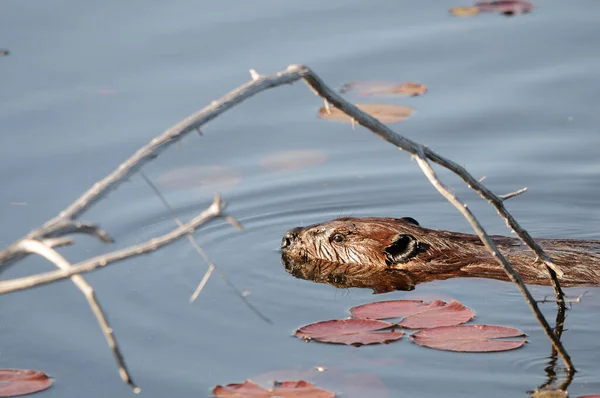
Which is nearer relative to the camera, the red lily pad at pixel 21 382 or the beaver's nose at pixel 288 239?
the red lily pad at pixel 21 382

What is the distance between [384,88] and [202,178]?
1799 mm

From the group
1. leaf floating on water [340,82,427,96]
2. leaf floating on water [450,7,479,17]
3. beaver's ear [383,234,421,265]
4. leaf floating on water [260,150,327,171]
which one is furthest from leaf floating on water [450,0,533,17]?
beaver's ear [383,234,421,265]

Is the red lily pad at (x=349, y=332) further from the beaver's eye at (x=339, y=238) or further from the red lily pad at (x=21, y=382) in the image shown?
the beaver's eye at (x=339, y=238)

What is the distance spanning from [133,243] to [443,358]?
2557 mm

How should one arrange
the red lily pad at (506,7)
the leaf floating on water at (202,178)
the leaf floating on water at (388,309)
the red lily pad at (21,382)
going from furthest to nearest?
the red lily pad at (506,7)
the leaf floating on water at (202,178)
the leaf floating on water at (388,309)
the red lily pad at (21,382)

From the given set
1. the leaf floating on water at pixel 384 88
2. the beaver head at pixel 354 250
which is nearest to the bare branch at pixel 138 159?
the beaver head at pixel 354 250

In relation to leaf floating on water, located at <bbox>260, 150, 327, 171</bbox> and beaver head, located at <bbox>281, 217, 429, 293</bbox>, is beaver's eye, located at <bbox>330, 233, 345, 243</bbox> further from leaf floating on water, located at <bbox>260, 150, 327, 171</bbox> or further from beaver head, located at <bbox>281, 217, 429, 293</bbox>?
leaf floating on water, located at <bbox>260, 150, 327, 171</bbox>

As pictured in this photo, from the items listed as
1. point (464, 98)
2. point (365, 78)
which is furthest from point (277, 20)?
point (464, 98)

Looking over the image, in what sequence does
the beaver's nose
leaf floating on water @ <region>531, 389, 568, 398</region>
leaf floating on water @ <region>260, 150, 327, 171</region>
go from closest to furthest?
1. leaf floating on water @ <region>531, 389, 568, 398</region>
2. the beaver's nose
3. leaf floating on water @ <region>260, 150, 327, 171</region>

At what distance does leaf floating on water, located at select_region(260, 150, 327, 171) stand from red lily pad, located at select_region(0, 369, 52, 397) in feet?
10.5

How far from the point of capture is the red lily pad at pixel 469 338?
5082 millimetres

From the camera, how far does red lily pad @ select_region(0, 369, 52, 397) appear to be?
493 cm

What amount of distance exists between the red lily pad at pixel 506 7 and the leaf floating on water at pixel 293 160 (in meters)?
2.94

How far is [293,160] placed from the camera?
805cm
